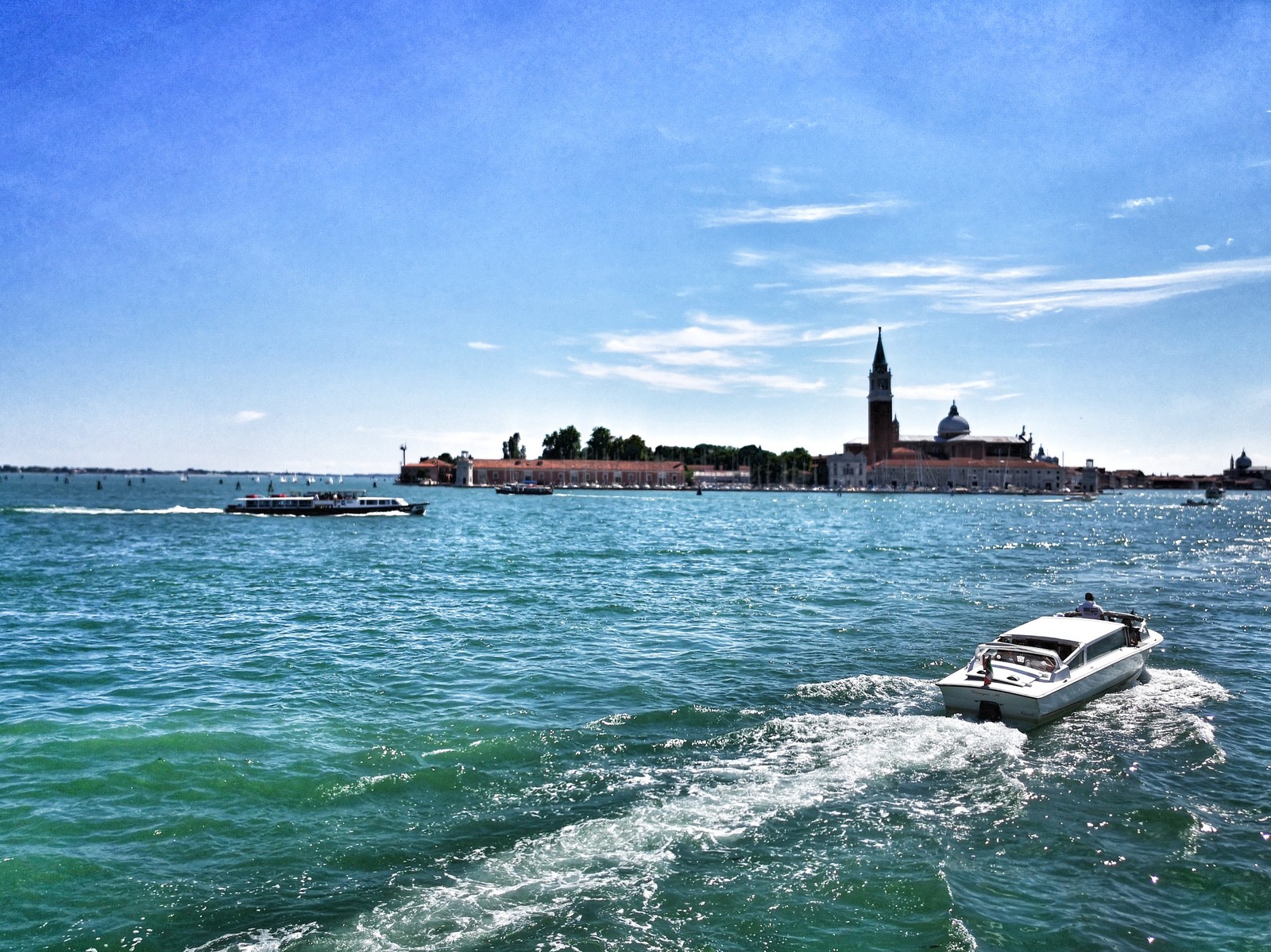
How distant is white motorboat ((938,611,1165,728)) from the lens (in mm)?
15312

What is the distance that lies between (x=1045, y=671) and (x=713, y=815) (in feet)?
28.8

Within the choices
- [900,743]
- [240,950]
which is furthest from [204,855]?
[900,743]

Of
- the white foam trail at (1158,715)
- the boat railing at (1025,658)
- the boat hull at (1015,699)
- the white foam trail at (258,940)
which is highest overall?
the boat railing at (1025,658)

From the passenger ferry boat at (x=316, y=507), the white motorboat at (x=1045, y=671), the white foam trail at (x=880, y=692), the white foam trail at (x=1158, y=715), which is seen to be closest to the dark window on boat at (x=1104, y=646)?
the white motorboat at (x=1045, y=671)

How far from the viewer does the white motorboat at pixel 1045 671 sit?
15.3 metres

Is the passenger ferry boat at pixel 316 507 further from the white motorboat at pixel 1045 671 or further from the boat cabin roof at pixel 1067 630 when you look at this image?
the white motorboat at pixel 1045 671

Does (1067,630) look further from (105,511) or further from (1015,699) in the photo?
(105,511)

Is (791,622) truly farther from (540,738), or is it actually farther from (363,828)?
(363,828)

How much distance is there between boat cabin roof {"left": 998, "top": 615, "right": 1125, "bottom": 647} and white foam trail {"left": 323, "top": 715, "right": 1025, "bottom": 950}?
328 centimetres

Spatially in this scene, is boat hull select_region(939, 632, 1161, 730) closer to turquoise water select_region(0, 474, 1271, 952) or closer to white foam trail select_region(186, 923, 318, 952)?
turquoise water select_region(0, 474, 1271, 952)

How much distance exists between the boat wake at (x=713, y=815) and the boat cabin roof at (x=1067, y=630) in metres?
3.26

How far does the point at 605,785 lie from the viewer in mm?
12422

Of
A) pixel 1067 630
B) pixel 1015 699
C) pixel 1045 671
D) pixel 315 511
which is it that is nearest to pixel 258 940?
pixel 1015 699

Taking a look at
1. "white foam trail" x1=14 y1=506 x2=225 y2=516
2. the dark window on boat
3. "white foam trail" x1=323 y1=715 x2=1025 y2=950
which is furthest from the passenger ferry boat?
"white foam trail" x1=323 y1=715 x2=1025 y2=950
